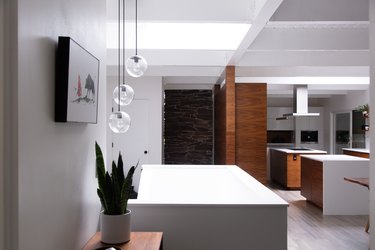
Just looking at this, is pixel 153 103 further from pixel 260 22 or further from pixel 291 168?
Answer: pixel 260 22

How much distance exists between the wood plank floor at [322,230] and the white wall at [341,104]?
434cm

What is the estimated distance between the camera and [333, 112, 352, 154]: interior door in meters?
9.15

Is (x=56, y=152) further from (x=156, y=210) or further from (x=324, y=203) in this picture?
(x=324, y=203)

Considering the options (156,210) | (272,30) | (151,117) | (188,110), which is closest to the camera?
(156,210)

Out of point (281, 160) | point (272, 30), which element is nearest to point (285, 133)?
point (281, 160)

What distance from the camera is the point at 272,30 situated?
4559mm

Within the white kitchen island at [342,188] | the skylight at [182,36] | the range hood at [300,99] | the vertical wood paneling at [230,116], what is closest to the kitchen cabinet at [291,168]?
the range hood at [300,99]

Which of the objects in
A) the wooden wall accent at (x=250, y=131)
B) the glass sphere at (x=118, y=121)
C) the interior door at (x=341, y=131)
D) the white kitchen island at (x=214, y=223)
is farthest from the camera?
the interior door at (x=341, y=131)

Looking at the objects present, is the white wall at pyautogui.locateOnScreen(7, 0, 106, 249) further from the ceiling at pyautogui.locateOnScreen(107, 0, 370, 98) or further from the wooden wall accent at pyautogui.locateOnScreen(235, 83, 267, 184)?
the wooden wall accent at pyautogui.locateOnScreen(235, 83, 267, 184)

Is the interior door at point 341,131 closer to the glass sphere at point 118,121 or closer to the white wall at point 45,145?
the glass sphere at point 118,121

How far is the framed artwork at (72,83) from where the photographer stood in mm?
1490

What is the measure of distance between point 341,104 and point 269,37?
5985mm

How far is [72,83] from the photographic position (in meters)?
1.56

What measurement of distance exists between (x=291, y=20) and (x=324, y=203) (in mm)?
2913
